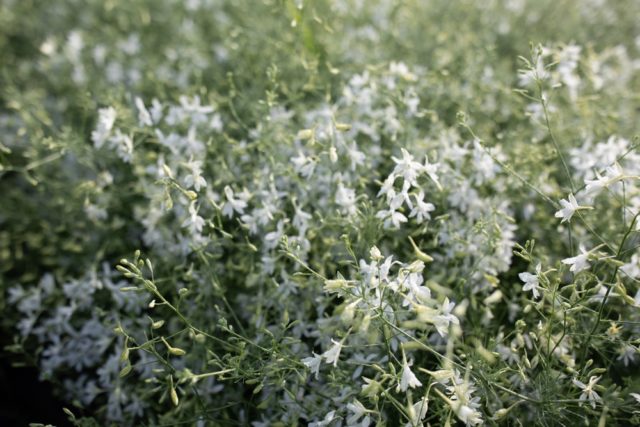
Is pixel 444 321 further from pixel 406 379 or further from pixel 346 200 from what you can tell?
pixel 346 200

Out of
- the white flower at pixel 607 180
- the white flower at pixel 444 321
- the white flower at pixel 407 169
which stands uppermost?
the white flower at pixel 607 180

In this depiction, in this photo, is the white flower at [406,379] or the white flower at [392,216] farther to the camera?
the white flower at [392,216]

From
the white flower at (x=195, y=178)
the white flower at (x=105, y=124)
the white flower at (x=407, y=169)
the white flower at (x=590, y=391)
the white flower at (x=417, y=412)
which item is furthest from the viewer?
the white flower at (x=105, y=124)

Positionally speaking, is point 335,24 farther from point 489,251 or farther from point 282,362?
point 282,362

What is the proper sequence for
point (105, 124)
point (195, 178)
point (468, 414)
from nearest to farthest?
1. point (468, 414)
2. point (195, 178)
3. point (105, 124)

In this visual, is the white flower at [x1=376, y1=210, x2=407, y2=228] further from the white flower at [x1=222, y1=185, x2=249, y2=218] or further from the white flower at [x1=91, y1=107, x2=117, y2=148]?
the white flower at [x1=91, y1=107, x2=117, y2=148]

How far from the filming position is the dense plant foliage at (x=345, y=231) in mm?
1541

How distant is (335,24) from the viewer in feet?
8.98

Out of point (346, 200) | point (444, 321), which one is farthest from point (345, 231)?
point (444, 321)

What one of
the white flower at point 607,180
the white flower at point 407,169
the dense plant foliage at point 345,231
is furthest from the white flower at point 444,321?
the white flower at point 607,180

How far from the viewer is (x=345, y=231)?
71.7 inches

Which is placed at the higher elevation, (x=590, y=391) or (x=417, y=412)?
(x=590, y=391)

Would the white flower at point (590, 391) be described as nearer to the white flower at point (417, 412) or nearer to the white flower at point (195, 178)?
the white flower at point (417, 412)

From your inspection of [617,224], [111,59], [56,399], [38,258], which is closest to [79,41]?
[111,59]
